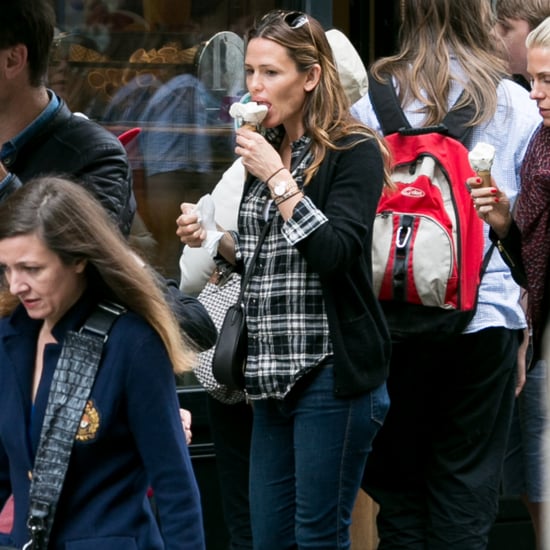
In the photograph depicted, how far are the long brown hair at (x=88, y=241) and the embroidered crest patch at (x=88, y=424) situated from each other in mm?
208

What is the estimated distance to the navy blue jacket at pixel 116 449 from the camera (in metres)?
2.76

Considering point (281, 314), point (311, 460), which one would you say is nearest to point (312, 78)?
point (281, 314)

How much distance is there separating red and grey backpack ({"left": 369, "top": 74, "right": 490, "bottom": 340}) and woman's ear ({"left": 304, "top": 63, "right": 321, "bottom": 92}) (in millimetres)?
361

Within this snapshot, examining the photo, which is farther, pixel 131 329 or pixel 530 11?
pixel 530 11

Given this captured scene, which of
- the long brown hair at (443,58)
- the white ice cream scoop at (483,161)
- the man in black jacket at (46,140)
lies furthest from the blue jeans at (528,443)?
the man in black jacket at (46,140)

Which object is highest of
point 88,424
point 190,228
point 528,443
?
point 190,228

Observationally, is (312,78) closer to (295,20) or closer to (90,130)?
(295,20)

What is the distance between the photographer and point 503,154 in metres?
4.07

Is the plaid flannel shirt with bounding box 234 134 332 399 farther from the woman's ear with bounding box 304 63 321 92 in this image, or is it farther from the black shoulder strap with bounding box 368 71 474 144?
the black shoulder strap with bounding box 368 71 474 144

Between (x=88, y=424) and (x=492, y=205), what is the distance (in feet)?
4.64

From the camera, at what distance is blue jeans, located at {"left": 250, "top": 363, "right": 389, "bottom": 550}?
3.61 m

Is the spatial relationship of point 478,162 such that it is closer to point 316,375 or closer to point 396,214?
point 396,214

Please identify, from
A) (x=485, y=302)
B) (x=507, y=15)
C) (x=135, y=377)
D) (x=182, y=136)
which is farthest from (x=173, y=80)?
(x=135, y=377)

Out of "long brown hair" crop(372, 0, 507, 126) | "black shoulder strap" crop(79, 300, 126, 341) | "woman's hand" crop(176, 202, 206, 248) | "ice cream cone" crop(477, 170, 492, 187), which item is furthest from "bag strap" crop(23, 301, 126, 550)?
"long brown hair" crop(372, 0, 507, 126)
